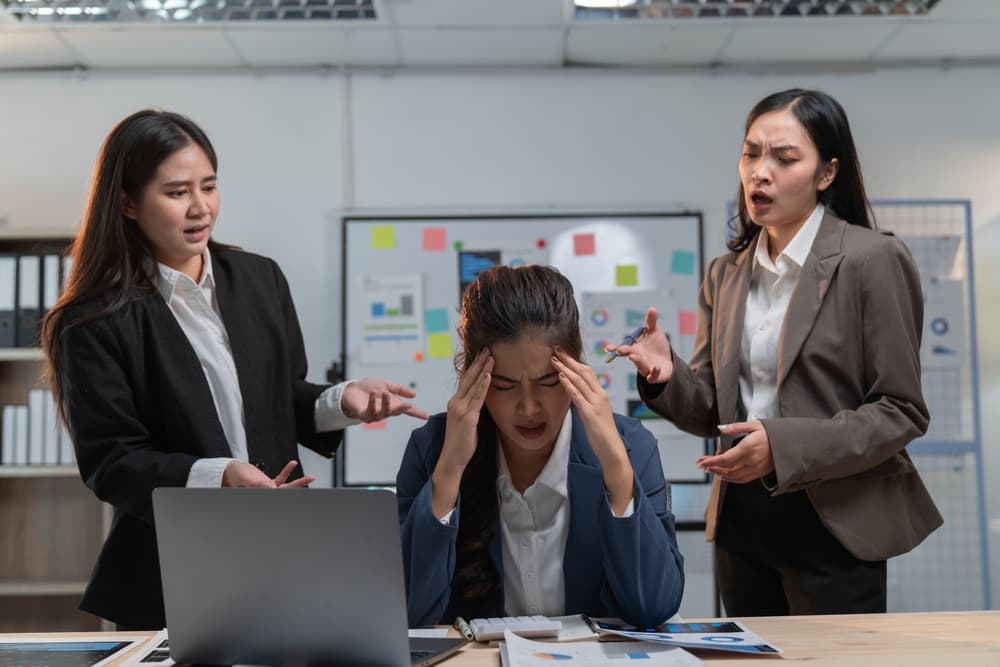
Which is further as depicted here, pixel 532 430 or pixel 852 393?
pixel 852 393

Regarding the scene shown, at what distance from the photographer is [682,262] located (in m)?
3.40

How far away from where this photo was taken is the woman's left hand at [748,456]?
56.3 inches

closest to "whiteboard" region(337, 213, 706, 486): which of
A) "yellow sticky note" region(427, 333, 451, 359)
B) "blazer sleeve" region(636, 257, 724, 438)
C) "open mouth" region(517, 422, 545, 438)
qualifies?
"yellow sticky note" region(427, 333, 451, 359)

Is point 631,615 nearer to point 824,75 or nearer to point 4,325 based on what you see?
point 4,325

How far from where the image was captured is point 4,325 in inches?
119

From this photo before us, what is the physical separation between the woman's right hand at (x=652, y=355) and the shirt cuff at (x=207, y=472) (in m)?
0.72

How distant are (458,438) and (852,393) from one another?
0.72 m

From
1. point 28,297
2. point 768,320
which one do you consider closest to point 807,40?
point 768,320

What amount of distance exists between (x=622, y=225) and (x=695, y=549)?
123 cm

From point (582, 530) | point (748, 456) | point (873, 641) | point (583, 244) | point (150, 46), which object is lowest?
point (873, 641)

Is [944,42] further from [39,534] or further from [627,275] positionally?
[39,534]

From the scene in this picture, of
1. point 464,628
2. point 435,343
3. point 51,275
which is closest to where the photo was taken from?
point 464,628

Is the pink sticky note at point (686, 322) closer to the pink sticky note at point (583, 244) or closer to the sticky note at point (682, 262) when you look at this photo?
the sticky note at point (682, 262)

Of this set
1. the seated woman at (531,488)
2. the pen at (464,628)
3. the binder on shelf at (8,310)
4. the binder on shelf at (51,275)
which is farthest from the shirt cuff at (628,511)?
the binder on shelf at (8,310)
